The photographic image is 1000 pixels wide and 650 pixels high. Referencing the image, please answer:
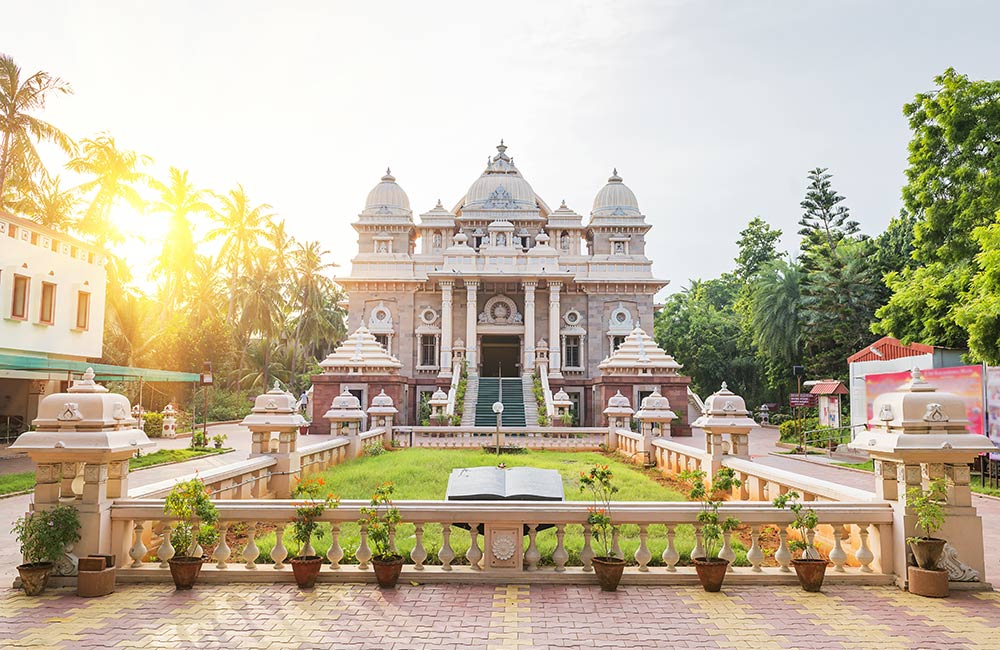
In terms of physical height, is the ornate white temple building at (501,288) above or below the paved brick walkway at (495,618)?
above

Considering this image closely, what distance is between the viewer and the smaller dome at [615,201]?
138 feet

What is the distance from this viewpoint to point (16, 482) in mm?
14711

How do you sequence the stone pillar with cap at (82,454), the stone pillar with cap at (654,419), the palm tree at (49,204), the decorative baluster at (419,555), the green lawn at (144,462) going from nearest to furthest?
1. the stone pillar with cap at (82,454)
2. the decorative baluster at (419,555)
3. the green lawn at (144,462)
4. the stone pillar with cap at (654,419)
5. the palm tree at (49,204)

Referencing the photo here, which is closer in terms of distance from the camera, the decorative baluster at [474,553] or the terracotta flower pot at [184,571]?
the terracotta flower pot at [184,571]

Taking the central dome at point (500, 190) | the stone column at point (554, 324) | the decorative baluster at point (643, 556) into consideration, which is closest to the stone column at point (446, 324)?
the stone column at point (554, 324)

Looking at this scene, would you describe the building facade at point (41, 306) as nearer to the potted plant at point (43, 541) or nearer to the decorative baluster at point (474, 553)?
the potted plant at point (43, 541)

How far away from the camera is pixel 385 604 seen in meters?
6.32

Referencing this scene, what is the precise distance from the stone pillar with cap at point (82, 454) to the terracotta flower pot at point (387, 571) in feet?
9.04

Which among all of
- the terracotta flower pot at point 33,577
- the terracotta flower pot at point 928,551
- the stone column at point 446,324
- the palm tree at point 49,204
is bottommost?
the terracotta flower pot at point 33,577

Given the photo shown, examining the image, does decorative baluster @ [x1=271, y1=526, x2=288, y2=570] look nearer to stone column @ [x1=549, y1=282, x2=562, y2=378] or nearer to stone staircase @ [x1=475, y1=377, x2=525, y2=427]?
stone staircase @ [x1=475, y1=377, x2=525, y2=427]

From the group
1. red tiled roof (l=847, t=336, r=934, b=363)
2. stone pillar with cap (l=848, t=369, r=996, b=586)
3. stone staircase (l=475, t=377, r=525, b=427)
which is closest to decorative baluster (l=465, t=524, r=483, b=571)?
stone pillar with cap (l=848, t=369, r=996, b=586)

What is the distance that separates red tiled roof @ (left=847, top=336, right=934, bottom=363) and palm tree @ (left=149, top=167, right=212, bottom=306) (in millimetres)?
37493

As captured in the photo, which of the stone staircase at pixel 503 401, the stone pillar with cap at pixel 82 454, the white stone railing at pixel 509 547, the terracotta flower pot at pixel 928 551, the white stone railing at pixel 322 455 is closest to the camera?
the terracotta flower pot at pixel 928 551

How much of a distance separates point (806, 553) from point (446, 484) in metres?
6.94
